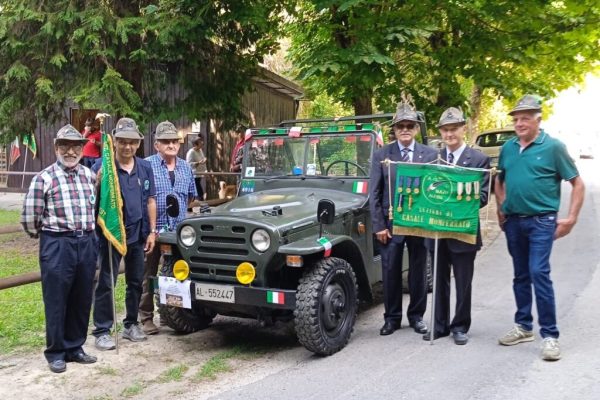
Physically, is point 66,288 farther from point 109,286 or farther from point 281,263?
point 281,263

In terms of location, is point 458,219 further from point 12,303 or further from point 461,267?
point 12,303

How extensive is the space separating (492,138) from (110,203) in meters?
16.9

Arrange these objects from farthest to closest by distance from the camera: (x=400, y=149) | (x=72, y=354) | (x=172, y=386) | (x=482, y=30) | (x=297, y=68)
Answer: (x=482, y=30) < (x=297, y=68) < (x=400, y=149) < (x=72, y=354) < (x=172, y=386)

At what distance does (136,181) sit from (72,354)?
1.58 metres

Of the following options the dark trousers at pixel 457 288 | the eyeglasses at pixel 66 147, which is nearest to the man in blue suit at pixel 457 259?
the dark trousers at pixel 457 288

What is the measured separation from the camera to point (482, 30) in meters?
10.5

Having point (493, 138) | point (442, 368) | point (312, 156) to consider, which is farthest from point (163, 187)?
point (493, 138)

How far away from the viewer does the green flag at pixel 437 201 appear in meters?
5.41

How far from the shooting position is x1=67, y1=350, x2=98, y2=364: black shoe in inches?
200

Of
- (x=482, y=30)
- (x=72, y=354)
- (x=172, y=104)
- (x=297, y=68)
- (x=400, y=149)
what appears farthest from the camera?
(x=172, y=104)

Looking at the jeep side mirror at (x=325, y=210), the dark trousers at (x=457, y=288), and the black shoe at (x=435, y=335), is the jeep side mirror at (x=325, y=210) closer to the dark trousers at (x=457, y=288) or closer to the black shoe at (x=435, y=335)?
the dark trousers at (x=457, y=288)

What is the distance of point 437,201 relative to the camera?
5.53 meters

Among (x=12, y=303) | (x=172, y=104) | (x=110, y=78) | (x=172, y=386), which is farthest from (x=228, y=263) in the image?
(x=172, y=104)

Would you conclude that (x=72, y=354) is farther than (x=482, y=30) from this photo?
No
